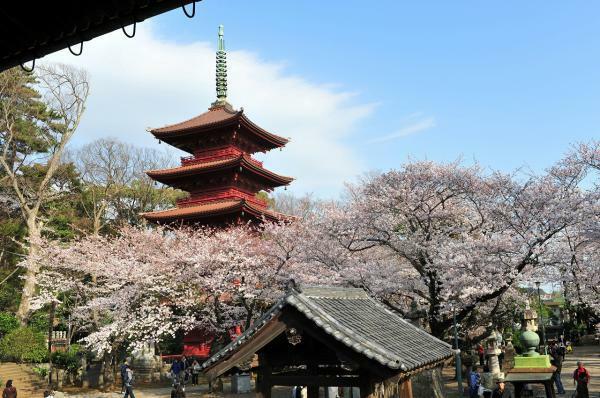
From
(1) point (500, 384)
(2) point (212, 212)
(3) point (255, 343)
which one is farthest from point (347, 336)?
→ (2) point (212, 212)

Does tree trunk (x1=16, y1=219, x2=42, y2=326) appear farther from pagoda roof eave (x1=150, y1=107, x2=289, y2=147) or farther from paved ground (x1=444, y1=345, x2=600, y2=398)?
paved ground (x1=444, y1=345, x2=600, y2=398)

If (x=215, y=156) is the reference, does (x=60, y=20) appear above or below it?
below

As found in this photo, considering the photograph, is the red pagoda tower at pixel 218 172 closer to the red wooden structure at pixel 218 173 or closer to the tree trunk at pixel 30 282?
the red wooden structure at pixel 218 173

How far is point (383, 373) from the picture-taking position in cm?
686

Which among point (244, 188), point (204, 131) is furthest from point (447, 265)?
point (204, 131)

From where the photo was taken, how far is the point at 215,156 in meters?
35.0

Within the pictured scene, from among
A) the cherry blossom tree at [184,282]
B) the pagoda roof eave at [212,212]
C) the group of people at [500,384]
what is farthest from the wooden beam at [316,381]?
the pagoda roof eave at [212,212]

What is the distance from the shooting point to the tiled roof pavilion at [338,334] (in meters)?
7.04

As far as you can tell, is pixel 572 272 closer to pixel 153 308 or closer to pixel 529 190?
pixel 529 190

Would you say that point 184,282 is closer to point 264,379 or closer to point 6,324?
point 6,324

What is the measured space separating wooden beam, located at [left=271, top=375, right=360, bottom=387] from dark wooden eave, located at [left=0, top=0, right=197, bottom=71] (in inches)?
236

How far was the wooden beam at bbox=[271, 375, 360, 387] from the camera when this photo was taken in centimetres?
761

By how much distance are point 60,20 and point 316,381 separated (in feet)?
20.4

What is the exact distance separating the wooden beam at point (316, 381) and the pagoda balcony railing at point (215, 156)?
89.3ft
